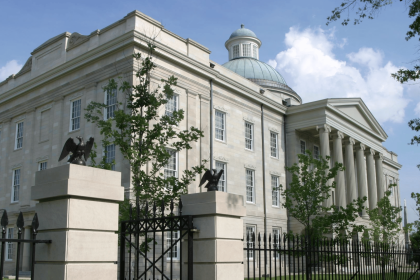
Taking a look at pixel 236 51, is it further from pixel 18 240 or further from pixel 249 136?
pixel 18 240

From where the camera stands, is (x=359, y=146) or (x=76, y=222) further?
(x=359, y=146)

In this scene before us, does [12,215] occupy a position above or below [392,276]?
above

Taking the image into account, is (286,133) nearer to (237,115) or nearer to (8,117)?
(237,115)

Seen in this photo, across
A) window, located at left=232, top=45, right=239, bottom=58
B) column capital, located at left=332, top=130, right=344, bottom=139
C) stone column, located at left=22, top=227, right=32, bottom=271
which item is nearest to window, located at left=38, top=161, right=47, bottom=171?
stone column, located at left=22, top=227, right=32, bottom=271

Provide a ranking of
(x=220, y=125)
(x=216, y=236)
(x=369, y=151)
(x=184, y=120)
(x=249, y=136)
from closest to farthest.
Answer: (x=216, y=236)
(x=184, y=120)
(x=220, y=125)
(x=249, y=136)
(x=369, y=151)

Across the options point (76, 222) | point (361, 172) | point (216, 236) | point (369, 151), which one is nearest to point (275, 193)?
point (361, 172)

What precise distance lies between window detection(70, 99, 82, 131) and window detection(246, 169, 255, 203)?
1300 centimetres

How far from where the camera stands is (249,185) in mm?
34469

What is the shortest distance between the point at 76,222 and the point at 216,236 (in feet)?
8.65

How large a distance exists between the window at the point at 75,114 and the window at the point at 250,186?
1300cm

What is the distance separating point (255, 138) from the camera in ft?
117

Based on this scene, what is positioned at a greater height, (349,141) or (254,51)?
(254,51)

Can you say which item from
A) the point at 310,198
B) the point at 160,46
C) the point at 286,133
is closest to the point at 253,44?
the point at 286,133

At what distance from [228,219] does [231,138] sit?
24.7 metres
